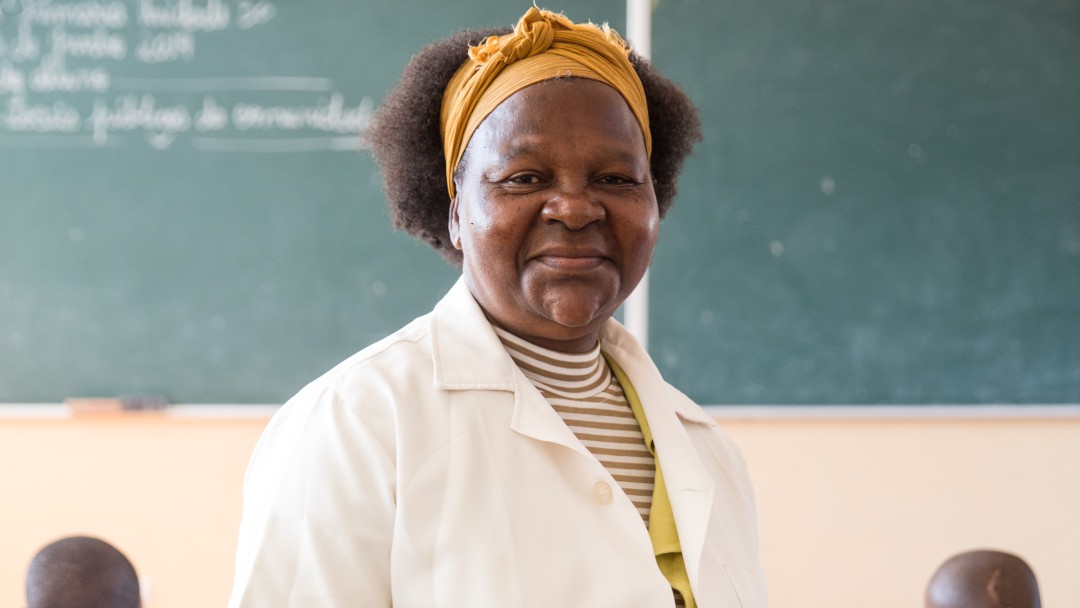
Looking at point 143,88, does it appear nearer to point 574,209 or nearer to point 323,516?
point 574,209

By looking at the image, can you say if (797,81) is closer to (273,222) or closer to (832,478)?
(832,478)

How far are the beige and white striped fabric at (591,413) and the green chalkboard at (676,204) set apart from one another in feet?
5.50

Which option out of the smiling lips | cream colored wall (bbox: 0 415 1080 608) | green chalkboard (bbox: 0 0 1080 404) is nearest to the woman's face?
the smiling lips

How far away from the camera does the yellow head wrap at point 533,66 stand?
4.40ft

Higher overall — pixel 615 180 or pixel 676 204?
pixel 676 204

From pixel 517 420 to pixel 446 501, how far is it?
0.49 ft

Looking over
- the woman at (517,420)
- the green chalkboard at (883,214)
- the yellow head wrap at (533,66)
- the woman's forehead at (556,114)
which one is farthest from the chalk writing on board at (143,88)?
the woman's forehead at (556,114)

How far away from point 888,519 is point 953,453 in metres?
0.28

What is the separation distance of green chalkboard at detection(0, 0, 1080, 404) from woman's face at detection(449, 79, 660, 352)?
5.79 ft

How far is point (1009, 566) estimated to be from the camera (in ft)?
5.54

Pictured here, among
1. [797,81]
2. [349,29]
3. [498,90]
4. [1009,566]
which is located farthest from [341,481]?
[797,81]

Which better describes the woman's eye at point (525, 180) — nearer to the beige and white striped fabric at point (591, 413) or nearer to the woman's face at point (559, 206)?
the woman's face at point (559, 206)

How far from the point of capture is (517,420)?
1258mm

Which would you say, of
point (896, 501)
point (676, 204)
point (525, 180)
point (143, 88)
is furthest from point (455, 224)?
point (896, 501)
